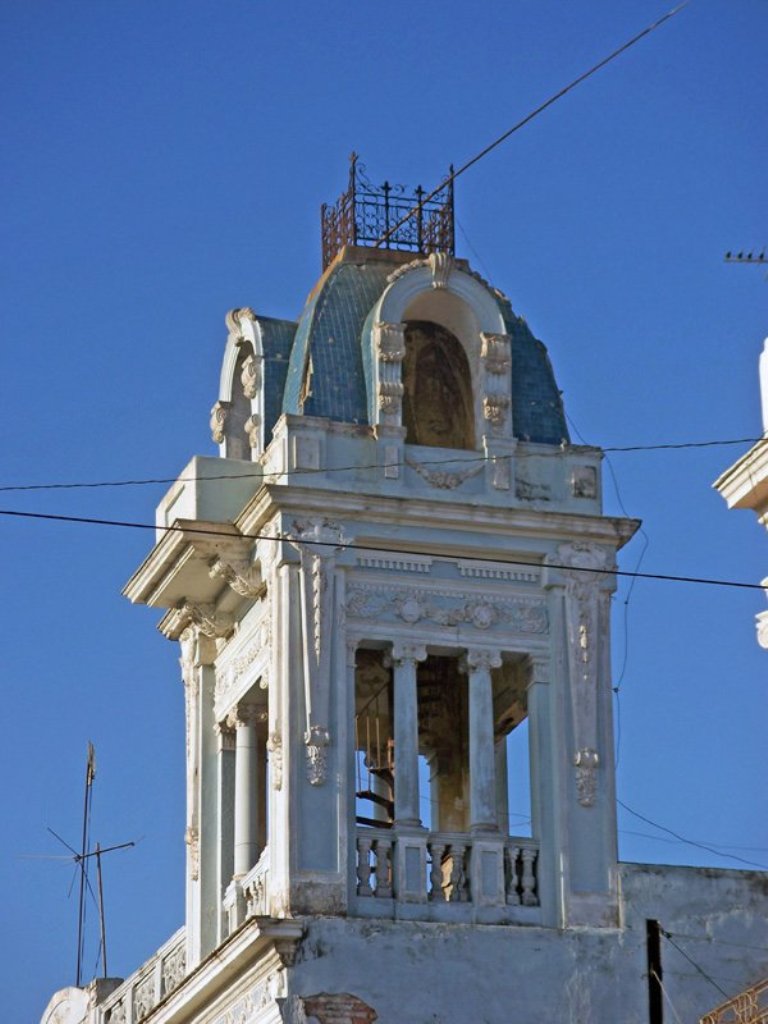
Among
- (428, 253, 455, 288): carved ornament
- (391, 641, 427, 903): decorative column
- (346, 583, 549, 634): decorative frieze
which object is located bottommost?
(391, 641, 427, 903): decorative column

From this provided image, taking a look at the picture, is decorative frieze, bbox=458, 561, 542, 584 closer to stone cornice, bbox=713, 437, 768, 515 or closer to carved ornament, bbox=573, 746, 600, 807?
carved ornament, bbox=573, 746, 600, 807

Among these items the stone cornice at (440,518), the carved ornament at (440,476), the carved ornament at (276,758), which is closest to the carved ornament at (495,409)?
the carved ornament at (440,476)

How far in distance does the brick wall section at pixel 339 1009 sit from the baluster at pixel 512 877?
2.27m

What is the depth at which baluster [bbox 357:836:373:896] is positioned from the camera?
3481 cm

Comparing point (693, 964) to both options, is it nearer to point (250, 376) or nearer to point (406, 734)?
point (406, 734)

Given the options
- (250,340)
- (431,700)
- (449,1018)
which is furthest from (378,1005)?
(250,340)

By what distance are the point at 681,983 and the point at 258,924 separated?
486 centimetres

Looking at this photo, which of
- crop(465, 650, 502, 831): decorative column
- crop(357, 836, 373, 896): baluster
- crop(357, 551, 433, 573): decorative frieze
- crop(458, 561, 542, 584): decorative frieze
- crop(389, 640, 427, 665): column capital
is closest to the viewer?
crop(357, 836, 373, 896): baluster

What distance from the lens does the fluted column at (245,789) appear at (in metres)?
37.1

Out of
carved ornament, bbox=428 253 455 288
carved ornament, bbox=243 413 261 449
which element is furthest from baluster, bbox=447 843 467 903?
carved ornament, bbox=428 253 455 288

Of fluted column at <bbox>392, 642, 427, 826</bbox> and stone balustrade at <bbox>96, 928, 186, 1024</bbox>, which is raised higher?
fluted column at <bbox>392, 642, 427, 826</bbox>

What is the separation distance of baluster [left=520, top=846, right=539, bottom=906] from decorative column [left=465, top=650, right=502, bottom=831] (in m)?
0.47

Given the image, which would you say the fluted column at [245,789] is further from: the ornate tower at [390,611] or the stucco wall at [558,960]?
the stucco wall at [558,960]

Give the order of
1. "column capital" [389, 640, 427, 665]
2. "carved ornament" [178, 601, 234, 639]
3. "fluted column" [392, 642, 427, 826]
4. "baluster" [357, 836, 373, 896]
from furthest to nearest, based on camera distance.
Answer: "carved ornament" [178, 601, 234, 639] < "column capital" [389, 640, 427, 665] < "fluted column" [392, 642, 427, 826] < "baluster" [357, 836, 373, 896]
